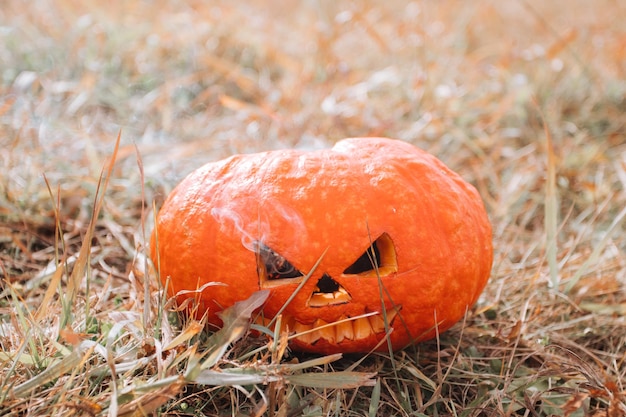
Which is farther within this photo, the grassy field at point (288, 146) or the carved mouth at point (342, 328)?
the carved mouth at point (342, 328)

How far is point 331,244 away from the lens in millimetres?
1404

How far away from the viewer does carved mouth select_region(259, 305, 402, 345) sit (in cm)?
148

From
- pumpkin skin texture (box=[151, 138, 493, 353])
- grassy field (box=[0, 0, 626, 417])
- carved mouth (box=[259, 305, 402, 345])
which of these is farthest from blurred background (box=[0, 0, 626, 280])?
carved mouth (box=[259, 305, 402, 345])

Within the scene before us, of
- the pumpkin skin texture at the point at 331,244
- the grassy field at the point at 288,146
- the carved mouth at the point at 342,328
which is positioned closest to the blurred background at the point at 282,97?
the grassy field at the point at 288,146

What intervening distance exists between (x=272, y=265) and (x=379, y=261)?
0.92 feet

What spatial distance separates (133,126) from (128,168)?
2.35ft

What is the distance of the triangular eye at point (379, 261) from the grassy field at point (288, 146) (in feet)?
0.83

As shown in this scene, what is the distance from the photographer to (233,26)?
471cm

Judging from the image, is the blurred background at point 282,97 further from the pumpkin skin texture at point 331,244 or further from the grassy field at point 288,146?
the pumpkin skin texture at point 331,244

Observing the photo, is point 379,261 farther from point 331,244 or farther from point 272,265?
point 272,265

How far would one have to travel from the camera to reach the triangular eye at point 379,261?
1.46m

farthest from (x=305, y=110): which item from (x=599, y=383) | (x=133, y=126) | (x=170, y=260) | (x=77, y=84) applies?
(x=599, y=383)

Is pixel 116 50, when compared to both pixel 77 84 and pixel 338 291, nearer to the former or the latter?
pixel 77 84

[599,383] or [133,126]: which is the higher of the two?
[133,126]
